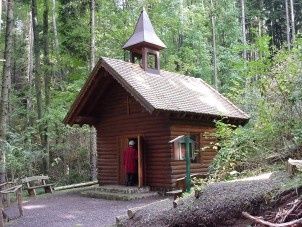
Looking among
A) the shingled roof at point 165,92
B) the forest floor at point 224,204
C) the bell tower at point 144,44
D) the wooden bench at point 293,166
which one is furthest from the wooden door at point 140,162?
the wooden bench at point 293,166

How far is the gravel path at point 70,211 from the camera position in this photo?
34.0 feet

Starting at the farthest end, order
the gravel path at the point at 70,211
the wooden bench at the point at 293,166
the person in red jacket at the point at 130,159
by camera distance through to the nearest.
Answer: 1. the person in red jacket at the point at 130,159
2. the gravel path at the point at 70,211
3. the wooden bench at the point at 293,166

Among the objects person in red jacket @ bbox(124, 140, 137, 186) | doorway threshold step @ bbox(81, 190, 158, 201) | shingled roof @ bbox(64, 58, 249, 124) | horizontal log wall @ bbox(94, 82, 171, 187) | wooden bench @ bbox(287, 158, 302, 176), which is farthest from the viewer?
person in red jacket @ bbox(124, 140, 137, 186)

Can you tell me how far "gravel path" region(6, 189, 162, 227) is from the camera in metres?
10.4

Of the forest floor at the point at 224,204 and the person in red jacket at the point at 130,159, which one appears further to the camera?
the person in red jacket at the point at 130,159

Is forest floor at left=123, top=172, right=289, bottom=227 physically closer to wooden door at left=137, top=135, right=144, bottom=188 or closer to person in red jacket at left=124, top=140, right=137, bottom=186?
wooden door at left=137, top=135, right=144, bottom=188

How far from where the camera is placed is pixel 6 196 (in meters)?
13.7

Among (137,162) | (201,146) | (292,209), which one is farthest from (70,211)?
(292,209)

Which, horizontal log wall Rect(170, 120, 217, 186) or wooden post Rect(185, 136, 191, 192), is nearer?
wooden post Rect(185, 136, 191, 192)

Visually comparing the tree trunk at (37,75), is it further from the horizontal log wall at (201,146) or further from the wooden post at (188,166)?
the wooden post at (188,166)

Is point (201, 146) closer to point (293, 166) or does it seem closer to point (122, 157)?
point (122, 157)

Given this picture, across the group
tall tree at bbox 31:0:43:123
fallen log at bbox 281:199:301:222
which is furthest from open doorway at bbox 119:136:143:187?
fallen log at bbox 281:199:301:222

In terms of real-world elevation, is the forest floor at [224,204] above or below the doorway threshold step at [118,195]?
above

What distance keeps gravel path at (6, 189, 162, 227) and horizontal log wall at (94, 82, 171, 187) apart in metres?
1.76
